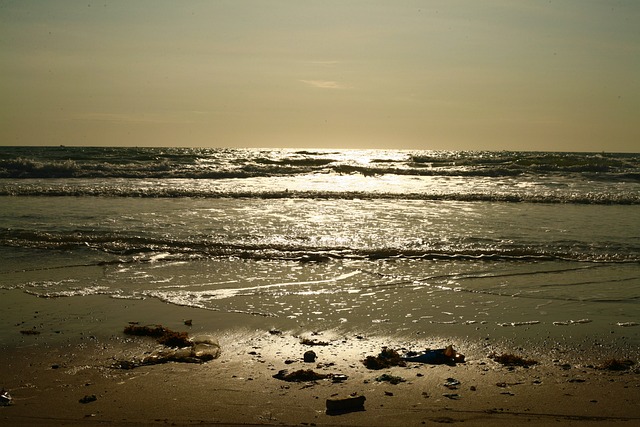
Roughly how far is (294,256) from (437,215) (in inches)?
271

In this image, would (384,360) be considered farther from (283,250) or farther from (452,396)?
(283,250)

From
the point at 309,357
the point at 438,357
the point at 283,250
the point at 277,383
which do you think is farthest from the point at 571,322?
the point at 283,250

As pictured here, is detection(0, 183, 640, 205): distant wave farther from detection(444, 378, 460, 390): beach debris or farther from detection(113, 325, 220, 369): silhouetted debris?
detection(444, 378, 460, 390): beach debris

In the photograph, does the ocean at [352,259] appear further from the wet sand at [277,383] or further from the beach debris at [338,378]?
the beach debris at [338,378]

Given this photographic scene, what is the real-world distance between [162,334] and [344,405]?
97.2 inches

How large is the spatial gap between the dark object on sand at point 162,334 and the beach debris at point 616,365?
374cm

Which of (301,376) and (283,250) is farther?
(283,250)

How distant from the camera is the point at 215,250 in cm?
1062

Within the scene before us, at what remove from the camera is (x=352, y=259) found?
398 inches

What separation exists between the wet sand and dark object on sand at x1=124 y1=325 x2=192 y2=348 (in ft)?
0.32

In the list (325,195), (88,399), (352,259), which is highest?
(325,195)

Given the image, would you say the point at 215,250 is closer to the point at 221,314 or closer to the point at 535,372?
the point at 221,314

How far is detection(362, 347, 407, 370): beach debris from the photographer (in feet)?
16.8

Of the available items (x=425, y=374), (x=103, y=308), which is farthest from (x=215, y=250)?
(x=425, y=374)
